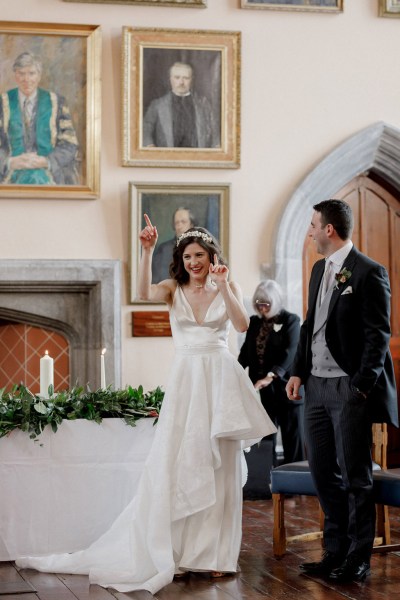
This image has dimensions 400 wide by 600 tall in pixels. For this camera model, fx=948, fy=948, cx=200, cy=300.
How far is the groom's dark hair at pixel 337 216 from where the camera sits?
4.74 meters

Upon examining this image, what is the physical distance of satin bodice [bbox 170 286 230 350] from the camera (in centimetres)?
494

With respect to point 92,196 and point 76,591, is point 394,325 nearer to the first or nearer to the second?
point 92,196

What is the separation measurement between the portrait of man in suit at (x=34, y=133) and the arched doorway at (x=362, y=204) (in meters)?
1.92

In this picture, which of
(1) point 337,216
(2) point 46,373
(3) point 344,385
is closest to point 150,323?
(2) point 46,373

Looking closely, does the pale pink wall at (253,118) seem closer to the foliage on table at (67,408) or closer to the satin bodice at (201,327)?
the foliage on table at (67,408)

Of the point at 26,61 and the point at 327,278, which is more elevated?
the point at 26,61

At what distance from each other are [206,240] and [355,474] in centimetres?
142

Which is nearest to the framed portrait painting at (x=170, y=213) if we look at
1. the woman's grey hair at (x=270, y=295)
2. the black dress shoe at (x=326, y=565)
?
the woman's grey hair at (x=270, y=295)

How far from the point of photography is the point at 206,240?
4.99 metres

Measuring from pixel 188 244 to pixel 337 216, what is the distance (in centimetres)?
80

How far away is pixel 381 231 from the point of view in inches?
338

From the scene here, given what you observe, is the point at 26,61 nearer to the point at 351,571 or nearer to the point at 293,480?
the point at 293,480

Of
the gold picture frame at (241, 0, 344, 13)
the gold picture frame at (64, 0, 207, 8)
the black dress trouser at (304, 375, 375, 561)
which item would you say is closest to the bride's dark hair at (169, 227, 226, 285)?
the black dress trouser at (304, 375, 375, 561)

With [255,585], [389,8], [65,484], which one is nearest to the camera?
[255,585]
